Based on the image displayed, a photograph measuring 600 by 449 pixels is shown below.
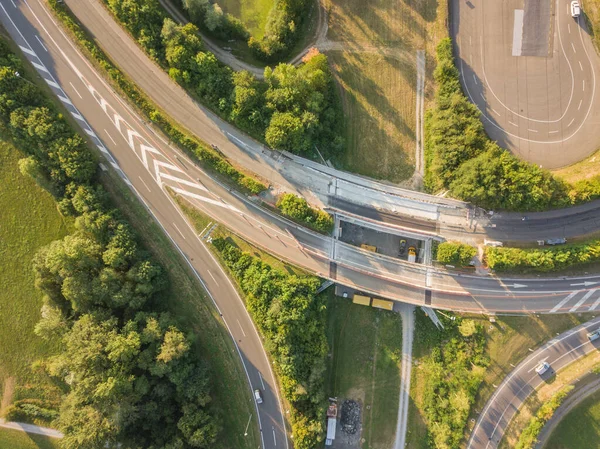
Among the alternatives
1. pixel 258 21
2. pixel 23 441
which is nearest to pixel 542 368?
pixel 258 21

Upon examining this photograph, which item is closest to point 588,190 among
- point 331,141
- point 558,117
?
point 558,117

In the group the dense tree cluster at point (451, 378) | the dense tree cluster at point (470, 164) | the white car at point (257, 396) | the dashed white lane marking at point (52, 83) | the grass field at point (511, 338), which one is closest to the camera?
the dense tree cluster at point (470, 164)

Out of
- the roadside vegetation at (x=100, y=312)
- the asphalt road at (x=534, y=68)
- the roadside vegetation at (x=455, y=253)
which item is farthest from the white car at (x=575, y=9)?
the roadside vegetation at (x=100, y=312)

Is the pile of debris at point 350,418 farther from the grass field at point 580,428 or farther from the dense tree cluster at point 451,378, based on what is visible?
the grass field at point 580,428

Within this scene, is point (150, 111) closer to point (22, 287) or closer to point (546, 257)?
point (22, 287)

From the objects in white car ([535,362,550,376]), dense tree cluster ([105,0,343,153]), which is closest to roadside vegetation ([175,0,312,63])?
dense tree cluster ([105,0,343,153])

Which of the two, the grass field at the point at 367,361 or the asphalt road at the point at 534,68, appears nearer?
the asphalt road at the point at 534,68
